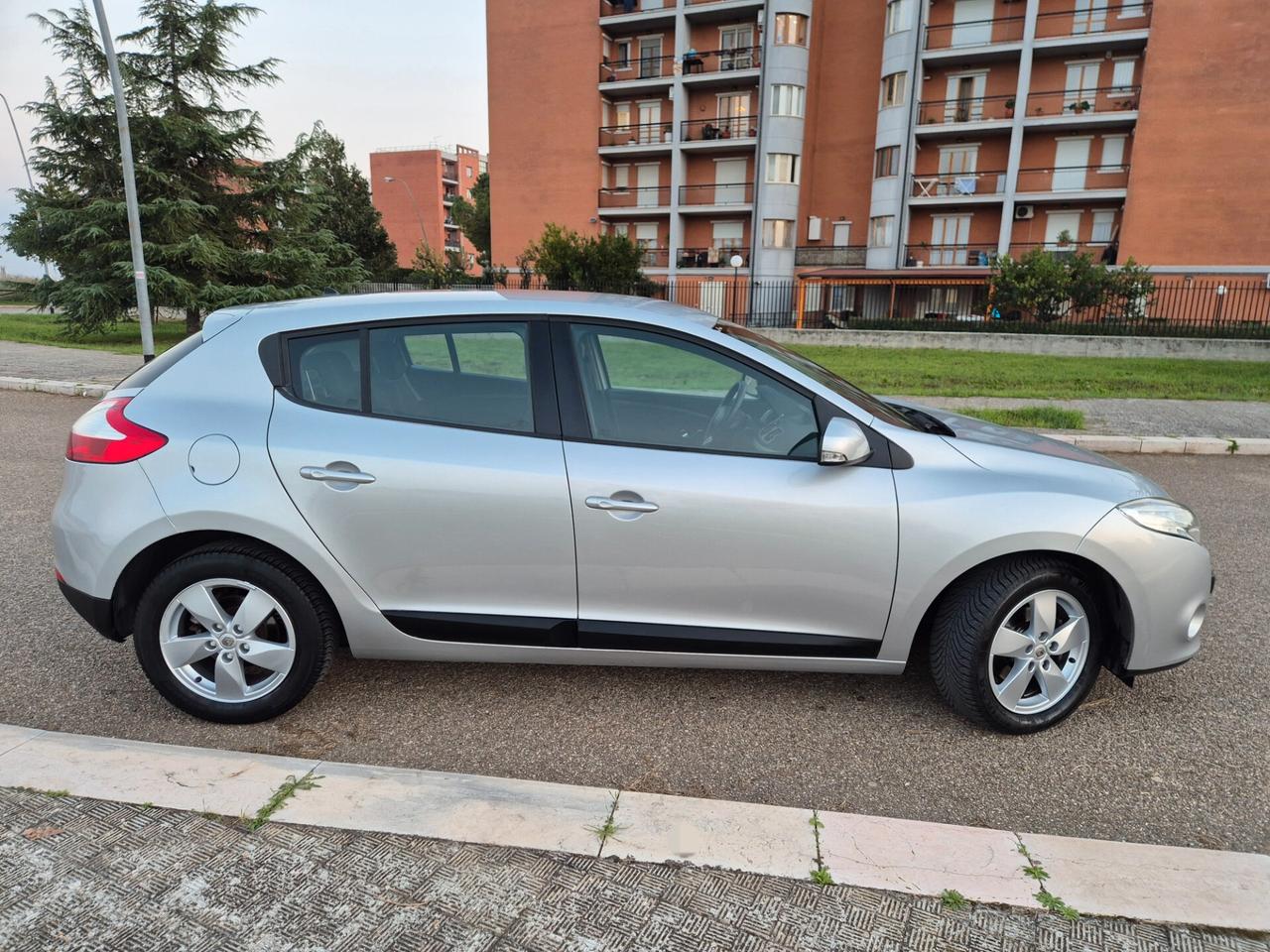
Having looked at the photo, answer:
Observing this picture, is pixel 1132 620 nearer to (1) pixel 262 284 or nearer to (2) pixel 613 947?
(2) pixel 613 947

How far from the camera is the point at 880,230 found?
36062 millimetres

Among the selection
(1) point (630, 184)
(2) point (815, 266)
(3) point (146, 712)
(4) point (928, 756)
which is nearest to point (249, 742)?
(3) point (146, 712)

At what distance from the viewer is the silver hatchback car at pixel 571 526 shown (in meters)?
2.94

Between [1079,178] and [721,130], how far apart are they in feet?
51.1

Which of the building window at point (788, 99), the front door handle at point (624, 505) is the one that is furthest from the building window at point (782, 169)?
the front door handle at point (624, 505)

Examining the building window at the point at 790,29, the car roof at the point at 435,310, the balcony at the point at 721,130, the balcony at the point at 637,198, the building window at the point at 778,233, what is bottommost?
the car roof at the point at 435,310

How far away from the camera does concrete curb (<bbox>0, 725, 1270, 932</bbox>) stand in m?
2.21

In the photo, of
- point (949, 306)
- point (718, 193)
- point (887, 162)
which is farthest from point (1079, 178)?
point (718, 193)

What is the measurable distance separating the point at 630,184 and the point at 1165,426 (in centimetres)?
3496

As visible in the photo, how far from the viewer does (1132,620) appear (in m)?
3.04

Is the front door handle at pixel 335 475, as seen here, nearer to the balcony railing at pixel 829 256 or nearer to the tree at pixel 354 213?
the balcony railing at pixel 829 256

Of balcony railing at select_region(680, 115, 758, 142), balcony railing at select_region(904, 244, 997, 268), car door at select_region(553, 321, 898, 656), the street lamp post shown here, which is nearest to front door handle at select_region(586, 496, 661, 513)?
car door at select_region(553, 321, 898, 656)

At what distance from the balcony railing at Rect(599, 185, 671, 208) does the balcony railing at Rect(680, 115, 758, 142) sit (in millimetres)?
2669

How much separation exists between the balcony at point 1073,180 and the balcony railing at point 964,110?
Answer: 8.76 feet
